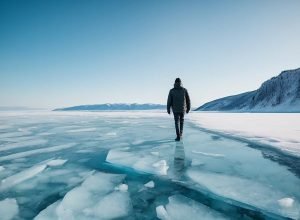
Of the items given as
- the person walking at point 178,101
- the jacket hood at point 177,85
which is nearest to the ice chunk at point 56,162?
the person walking at point 178,101

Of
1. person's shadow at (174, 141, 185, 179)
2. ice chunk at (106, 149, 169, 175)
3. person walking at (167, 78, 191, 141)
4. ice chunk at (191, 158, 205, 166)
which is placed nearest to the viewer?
person's shadow at (174, 141, 185, 179)

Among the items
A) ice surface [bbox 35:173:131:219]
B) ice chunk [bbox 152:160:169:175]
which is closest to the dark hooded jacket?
ice chunk [bbox 152:160:169:175]

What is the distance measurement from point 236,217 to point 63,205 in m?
1.76

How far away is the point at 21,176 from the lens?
Answer: 11.9 feet

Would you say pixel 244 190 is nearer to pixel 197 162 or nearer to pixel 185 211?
pixel 185 211

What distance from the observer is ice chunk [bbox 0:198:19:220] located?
7.65 feet

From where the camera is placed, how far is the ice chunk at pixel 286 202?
8.13 feet

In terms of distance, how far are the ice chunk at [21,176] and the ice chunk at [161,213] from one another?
210 cm

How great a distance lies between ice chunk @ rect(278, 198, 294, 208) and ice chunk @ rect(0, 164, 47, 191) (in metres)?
3.34

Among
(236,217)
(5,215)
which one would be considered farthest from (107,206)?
(236,217)

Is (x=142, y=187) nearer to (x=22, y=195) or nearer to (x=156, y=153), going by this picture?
(x=22, y=195)

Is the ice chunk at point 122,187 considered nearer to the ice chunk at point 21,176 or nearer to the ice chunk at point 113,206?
the ice chunk at point 113,206

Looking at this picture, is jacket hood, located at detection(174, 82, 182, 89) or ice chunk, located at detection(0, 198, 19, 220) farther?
jacket hood, located at detection(174, 82, 182, 89)

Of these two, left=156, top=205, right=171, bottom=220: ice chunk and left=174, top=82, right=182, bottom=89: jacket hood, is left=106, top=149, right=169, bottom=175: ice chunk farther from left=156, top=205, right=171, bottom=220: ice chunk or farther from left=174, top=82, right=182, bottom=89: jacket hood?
left=174, top=82, right=182, bottom=89: jacket hood
